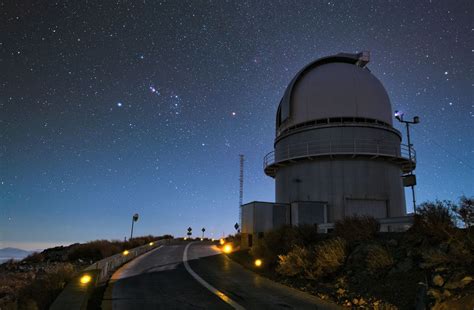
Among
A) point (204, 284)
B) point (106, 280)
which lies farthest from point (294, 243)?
point (106, 280)

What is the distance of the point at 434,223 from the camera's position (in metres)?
7.48

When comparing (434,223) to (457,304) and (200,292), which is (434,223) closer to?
(457,304)

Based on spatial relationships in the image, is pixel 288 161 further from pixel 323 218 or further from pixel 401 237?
pixel 401 237

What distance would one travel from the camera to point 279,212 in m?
23.1

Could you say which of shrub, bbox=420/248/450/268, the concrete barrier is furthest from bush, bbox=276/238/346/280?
the concrete barrier

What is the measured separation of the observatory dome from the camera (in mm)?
24141

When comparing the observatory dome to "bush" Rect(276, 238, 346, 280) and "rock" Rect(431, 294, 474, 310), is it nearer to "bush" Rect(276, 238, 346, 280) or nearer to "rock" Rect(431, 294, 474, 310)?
"bush" Rect(276, 238, 346, 280)

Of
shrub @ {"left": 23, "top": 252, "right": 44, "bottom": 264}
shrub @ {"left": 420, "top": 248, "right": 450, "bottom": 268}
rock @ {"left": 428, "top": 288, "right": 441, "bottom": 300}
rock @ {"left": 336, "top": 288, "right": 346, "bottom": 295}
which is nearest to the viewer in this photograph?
rock @ {"left": 428, "top": 288, "right": 441, "bottom": 300}

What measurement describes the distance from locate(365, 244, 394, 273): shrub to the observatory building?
518 inches

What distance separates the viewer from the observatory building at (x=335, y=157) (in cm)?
2242

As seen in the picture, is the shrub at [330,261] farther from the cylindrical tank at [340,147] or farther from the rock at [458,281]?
the cylindrical tank at [340,147]

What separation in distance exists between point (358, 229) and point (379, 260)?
2.54 metres

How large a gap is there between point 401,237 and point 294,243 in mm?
4588

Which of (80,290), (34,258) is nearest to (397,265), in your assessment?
(80,290)
